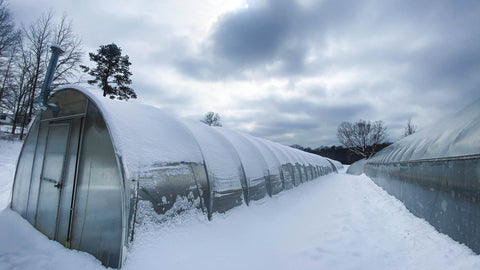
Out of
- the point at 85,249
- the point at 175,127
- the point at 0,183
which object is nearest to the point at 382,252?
the point at 175,127

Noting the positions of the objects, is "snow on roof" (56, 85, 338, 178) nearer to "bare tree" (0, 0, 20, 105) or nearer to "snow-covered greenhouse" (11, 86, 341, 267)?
"snow-covered greenhouse" (11, 86, 341, 267)

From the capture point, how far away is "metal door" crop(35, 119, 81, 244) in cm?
375

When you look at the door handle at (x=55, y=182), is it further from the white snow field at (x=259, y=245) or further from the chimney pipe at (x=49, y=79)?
the chimney pipe at (x=49, y=79)

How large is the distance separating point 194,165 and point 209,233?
1230 millimetres

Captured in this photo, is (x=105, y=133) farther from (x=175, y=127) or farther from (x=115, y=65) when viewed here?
(x=115, y=65)

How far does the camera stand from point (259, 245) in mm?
3744

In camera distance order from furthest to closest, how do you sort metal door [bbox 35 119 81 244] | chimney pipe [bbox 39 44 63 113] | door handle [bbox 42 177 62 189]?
chimney pipe [bbox 39 44 63 113], door handle [bbox 42 177 62 189], metal door [bbox 35 119 81 244]

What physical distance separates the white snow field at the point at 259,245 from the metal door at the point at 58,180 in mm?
293

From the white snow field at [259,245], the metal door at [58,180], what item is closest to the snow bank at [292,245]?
the white snow field at [259,245]

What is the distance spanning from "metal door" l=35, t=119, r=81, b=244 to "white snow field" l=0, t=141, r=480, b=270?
293 millimetres

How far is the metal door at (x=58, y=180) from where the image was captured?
12.3 feet

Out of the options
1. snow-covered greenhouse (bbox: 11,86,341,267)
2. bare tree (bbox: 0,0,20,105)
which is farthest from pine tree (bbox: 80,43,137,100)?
snow-covered greenhouse (bbox: 11,86,341,267)

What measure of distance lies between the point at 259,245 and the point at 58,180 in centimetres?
401

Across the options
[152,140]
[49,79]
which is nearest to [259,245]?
[152,140]
